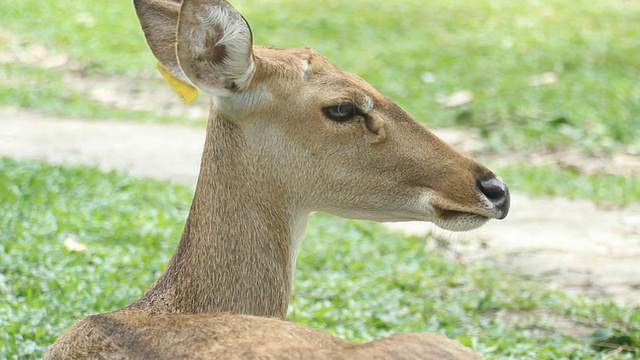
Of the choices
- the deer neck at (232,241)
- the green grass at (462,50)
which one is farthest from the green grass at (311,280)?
the green grass at (462,50)

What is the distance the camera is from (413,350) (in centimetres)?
294

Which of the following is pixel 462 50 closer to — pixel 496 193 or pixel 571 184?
pixel 571 184

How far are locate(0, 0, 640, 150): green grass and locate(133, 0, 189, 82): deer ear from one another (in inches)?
249

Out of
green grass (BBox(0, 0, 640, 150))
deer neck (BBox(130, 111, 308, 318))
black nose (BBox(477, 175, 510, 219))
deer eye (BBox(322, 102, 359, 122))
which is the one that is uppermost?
green grass (BBox(0, 0, 640, 150))

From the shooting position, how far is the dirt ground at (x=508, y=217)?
23.2 feet

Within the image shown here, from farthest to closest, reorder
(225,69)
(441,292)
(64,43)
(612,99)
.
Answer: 1. (64,43)
2. (612,99)
3. (441,292)
4. (225,69)

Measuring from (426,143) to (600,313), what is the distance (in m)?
2.41

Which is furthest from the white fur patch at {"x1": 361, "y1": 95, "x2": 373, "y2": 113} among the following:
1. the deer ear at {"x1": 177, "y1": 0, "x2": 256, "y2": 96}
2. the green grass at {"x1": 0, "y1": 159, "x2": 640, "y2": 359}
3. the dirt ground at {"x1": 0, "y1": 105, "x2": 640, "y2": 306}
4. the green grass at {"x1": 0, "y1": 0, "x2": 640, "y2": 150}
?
the green grass at {"x1": 0, "y1": 0, "x2": 640, "y2": 150}

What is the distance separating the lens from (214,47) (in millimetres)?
3809

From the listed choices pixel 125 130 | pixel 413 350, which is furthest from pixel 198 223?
pixel 125 130

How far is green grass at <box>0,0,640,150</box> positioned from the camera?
35.7ft

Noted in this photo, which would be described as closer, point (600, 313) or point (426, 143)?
point (426, 143)

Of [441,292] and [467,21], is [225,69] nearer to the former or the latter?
[441,292]

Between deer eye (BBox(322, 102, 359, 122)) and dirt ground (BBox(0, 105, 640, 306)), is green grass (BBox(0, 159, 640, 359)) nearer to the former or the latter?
dirt ground (BBox(0, 105, 640, 306))
